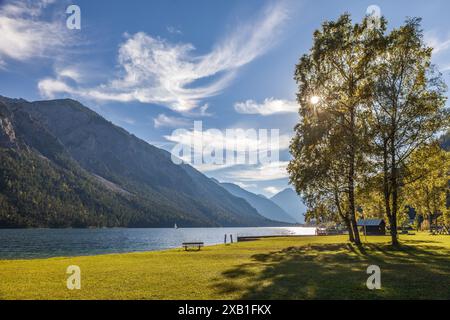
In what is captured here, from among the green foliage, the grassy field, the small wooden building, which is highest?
the green foliage

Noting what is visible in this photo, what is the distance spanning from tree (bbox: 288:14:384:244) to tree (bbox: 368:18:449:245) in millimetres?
1439

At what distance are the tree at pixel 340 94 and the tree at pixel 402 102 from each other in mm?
1439

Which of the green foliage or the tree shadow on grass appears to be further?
the green foliage

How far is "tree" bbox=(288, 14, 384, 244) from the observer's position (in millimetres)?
39312

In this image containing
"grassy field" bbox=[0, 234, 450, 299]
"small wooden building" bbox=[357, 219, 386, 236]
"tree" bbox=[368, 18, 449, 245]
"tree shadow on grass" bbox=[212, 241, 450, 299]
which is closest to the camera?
"tree shadow on grass" bbox=[212, 241, 450, 299]

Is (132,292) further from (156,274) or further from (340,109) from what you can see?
(340,109)

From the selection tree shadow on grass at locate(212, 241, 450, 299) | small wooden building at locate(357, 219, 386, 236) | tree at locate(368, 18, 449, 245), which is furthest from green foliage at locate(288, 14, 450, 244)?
small wooden building at locate(357, 219, 386, 236)

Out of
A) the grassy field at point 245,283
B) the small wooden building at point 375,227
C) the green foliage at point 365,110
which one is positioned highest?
the green foliage at point 365,110

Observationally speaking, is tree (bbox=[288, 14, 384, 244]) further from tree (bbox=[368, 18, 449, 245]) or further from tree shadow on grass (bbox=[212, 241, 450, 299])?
tree shadow on grass (bbox=[212, 241, 450, 299])

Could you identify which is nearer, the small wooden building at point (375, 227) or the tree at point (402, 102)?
the tree at point (402, 102)

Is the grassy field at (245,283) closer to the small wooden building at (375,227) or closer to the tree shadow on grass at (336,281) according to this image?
the tree shadow on grass at (336,281)

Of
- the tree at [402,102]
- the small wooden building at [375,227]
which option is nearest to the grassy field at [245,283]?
the tree at [402,102]

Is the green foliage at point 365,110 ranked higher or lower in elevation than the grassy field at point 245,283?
higher

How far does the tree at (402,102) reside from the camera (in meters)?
37.8
